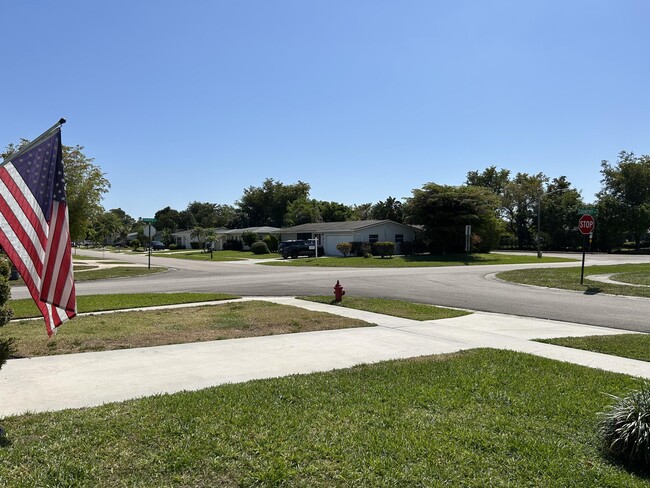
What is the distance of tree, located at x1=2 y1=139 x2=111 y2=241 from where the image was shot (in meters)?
34.0

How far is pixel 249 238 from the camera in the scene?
62938 mm

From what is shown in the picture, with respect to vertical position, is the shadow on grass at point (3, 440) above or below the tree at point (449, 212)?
below

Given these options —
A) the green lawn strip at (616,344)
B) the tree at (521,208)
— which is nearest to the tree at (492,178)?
the tree at (521,208)

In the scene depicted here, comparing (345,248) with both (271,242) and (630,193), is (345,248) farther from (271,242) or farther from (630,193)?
(630,193)

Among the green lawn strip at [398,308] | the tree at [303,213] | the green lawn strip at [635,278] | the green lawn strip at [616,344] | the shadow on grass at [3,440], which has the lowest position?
the green lawn strip at [616,344]

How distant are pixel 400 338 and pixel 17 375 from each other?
6.21 metres

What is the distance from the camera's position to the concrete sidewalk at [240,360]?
19.9 feet

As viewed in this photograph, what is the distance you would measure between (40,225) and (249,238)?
59.1 meters

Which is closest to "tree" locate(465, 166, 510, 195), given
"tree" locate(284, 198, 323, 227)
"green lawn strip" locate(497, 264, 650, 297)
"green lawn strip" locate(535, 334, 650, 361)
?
"tree" locate(284, 198, 323, 227)

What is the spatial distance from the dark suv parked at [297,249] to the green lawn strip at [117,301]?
93.2 ft

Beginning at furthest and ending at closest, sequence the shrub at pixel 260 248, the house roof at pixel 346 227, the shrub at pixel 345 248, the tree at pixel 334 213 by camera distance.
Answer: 1. the tree at pixel 334 213
2. the shrub at pixel 260 248
3. the house roof at pixel 346 227
4. the shrub at pixel 345 248

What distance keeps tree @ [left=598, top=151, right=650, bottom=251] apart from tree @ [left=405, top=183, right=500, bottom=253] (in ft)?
80.9

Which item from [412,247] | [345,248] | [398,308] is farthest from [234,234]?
[398,308]

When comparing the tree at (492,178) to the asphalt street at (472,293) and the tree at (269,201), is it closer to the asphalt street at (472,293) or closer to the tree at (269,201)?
the tree at (269,201)
